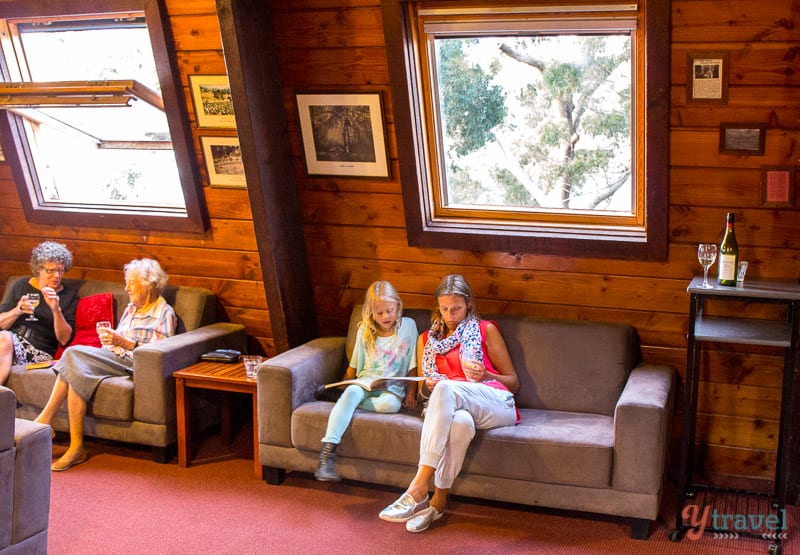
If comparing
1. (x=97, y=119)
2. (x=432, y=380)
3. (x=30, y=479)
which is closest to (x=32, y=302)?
(x=97, y=119)

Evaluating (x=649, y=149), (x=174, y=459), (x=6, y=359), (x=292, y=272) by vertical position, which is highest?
(x=649, y=149)

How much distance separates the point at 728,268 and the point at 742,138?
53cm

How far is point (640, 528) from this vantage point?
11.9 feet

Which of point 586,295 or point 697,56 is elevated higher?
point 697,56

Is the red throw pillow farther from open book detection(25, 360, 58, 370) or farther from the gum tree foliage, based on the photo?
the gum tree foliage

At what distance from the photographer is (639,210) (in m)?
4.09

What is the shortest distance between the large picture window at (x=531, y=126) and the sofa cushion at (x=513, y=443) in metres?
0.81

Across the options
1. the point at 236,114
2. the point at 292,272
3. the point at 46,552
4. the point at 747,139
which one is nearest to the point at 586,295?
the point at 747,139

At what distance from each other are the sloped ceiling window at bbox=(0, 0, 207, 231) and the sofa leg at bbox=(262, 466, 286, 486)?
136 centimetres

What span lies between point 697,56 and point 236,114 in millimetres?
1953

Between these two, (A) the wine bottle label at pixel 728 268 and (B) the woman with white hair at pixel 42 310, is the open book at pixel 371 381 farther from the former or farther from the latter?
(B) the woman with white hair at pixel 42 310

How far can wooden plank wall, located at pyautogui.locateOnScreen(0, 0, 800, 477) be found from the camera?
3648 millimetres

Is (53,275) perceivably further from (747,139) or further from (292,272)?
(747,139)

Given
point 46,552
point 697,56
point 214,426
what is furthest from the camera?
point 214,426
